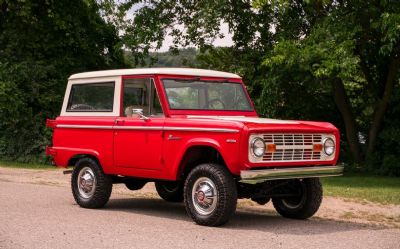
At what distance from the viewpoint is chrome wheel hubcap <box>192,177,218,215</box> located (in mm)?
8711

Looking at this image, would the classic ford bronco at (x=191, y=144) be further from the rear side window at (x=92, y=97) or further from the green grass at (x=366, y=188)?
the green grass at (x=366, y=188)

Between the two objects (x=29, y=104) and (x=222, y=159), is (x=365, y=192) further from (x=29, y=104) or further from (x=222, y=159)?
(x=29, y=104)

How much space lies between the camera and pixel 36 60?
23781mm

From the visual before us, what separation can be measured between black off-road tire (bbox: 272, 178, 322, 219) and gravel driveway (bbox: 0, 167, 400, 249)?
191 millimetres

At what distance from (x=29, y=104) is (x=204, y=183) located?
51.7ft

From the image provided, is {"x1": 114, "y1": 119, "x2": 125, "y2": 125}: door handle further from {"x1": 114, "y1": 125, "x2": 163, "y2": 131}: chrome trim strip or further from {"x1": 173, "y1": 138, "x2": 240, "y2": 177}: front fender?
{"x1": 173, "y1": 138, "x2": 240, "y2": 177}: front fender

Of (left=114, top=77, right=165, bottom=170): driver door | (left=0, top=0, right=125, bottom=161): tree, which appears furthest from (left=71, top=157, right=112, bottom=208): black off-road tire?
(left=0, top=0, right=125, bottom=161): tree

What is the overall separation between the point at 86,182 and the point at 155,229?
8.13ft

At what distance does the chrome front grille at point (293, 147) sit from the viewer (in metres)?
8.68

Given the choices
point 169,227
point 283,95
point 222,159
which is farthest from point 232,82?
point 283,95

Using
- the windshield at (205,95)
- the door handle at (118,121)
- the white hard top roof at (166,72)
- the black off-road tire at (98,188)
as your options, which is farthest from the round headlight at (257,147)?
the black off-road tire at (98,188)

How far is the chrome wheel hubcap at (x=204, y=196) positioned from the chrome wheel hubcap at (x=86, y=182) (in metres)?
2.23

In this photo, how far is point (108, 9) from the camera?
27.0m

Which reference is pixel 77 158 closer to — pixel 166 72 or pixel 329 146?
pixel 166 72
